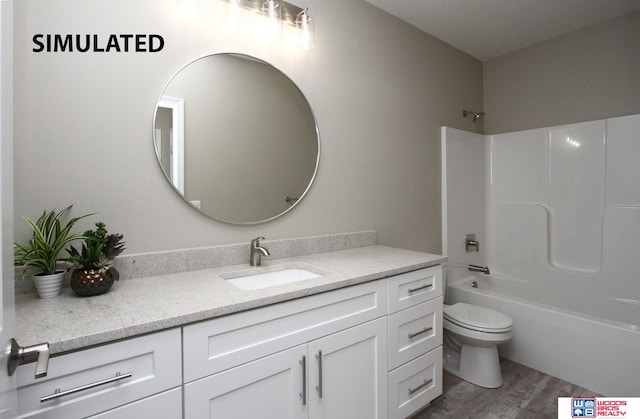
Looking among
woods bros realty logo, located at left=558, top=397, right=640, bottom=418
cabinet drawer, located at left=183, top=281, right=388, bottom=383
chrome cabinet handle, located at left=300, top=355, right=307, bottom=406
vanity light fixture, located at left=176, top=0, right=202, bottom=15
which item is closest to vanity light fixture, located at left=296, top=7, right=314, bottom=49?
vanity light fixture, located at left=176, top=0, right=202, bottom=15

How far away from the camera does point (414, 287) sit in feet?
4.98

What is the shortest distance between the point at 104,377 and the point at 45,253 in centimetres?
53

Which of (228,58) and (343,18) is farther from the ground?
(343,18)

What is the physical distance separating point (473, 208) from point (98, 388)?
9.66 ft

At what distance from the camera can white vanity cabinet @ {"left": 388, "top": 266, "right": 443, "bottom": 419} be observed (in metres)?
1.44

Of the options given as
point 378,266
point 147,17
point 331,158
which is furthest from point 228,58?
point 378,266

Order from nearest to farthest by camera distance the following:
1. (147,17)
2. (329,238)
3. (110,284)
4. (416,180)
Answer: (110,284)
(147,17)
(329,238)
(416,180)

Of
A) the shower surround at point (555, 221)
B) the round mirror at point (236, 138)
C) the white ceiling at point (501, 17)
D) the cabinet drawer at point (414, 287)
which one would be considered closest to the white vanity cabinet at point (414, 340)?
the cabinet drawer at point (414, 287)

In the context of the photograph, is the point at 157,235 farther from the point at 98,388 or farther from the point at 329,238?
the point at 329,238

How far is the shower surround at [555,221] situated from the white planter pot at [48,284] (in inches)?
98.4

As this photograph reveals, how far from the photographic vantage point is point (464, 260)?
2773mm

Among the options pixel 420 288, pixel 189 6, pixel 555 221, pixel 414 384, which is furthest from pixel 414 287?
pixel 555 221

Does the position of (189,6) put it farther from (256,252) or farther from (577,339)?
(577,339)

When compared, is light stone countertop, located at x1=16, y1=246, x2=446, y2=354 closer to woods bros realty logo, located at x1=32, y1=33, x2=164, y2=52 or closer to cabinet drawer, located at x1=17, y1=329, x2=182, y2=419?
cabinet drawer, located at x1=17, y1=329, x2=182, y2=419
